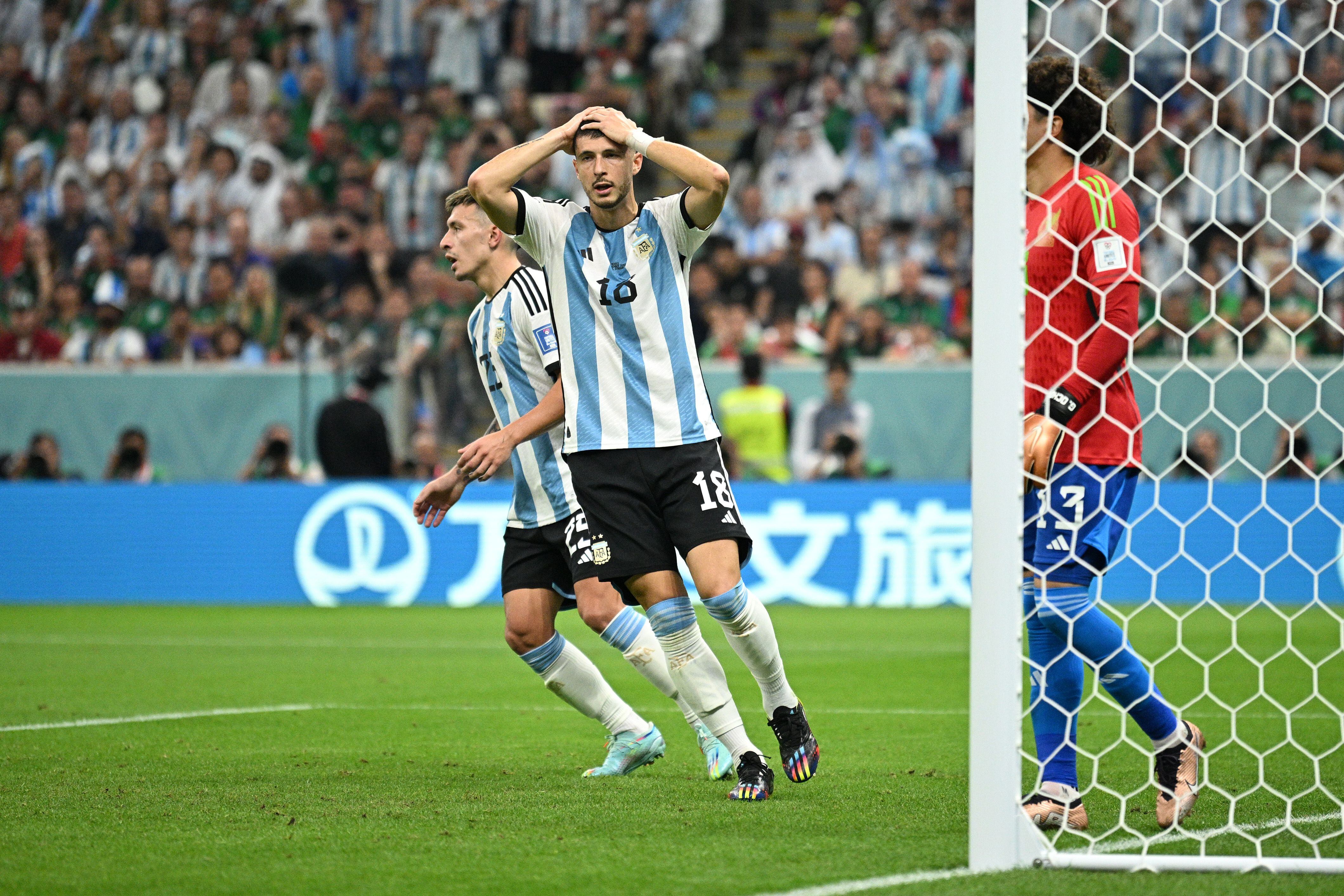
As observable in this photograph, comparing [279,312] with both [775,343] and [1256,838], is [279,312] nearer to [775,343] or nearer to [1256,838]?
[775,343]

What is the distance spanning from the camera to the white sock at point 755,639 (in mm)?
4902

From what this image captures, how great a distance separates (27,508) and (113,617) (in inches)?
59.4

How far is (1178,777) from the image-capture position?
4523 millimetres

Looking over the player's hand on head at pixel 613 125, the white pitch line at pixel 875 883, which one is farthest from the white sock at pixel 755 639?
the player's hand on head at pixel 613 125

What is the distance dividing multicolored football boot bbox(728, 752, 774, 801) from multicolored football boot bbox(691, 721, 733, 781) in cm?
33

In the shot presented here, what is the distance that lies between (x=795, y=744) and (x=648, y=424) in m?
1.11

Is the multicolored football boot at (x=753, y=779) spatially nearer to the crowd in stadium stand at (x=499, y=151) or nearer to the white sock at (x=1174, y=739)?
the white sock at (x=1174, y=739)

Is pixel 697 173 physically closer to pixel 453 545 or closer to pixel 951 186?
pixel 453 545

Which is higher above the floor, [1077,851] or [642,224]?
[642,224]

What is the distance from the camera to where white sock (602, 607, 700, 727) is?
566 centimetres

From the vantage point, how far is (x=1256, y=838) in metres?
4.23

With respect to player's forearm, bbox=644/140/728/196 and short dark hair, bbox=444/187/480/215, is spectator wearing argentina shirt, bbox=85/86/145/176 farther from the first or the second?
player's forearm, bbox=644/140/728/196

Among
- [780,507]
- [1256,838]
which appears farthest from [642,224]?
[780,507]

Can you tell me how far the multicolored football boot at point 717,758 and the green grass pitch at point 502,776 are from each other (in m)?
0.04
